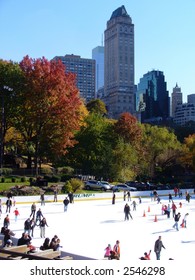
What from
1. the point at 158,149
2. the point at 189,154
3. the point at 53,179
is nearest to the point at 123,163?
the point at 53,179

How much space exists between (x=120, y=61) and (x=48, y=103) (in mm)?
139621

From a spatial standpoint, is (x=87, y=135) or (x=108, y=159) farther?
(x=87, y=135)

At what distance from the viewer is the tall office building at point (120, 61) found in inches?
7283

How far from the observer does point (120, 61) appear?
188 metres

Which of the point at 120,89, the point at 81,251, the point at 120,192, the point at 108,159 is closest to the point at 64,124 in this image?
the point at 108,159

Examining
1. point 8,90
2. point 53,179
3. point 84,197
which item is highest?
point 8,90

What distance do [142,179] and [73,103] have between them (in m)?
17.4

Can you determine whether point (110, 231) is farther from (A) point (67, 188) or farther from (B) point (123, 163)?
(B) point (123, 163)

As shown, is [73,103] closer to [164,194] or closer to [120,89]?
[164,194]

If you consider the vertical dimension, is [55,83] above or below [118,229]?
above

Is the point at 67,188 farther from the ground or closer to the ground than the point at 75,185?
closer to the ground

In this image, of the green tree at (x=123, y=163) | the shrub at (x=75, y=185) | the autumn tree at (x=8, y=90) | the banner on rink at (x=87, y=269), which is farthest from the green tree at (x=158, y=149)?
the banner on rink at (x=87, y=269)

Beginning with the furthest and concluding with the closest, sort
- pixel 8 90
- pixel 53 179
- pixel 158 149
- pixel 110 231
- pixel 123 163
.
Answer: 1. pixel 158 149
2. pixel 123 163
3. pixel 8 90
4. pixel 53 179
5. pixel 110 231

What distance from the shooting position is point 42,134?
55.1 m
